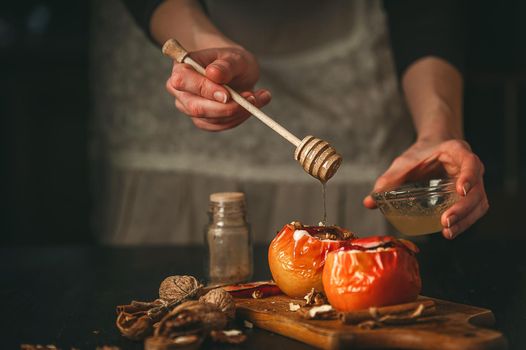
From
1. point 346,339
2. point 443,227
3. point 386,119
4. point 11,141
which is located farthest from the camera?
point 11,141

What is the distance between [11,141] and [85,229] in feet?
1.70

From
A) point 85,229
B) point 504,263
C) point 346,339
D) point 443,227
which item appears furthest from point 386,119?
point 85,229

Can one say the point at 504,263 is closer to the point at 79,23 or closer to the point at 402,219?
the point at 402,219


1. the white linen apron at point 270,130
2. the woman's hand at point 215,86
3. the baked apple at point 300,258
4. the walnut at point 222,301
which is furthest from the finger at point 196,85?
the white linen apron at point 270,130

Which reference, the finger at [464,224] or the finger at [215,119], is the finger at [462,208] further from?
the finger at [215,119]

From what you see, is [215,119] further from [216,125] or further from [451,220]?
[451,220]

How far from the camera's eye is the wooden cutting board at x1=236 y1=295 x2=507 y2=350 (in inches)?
34.6

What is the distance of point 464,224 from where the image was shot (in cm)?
129

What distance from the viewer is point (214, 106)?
1312 mm

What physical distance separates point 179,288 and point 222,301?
0.38 ft

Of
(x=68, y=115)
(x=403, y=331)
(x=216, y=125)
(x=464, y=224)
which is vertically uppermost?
(x=68, y=115)

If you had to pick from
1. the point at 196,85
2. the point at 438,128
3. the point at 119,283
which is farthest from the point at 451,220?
the point at 119,283

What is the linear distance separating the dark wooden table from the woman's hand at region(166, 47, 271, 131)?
0.32 meters

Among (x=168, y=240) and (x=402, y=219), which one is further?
(x=168, y=240)
